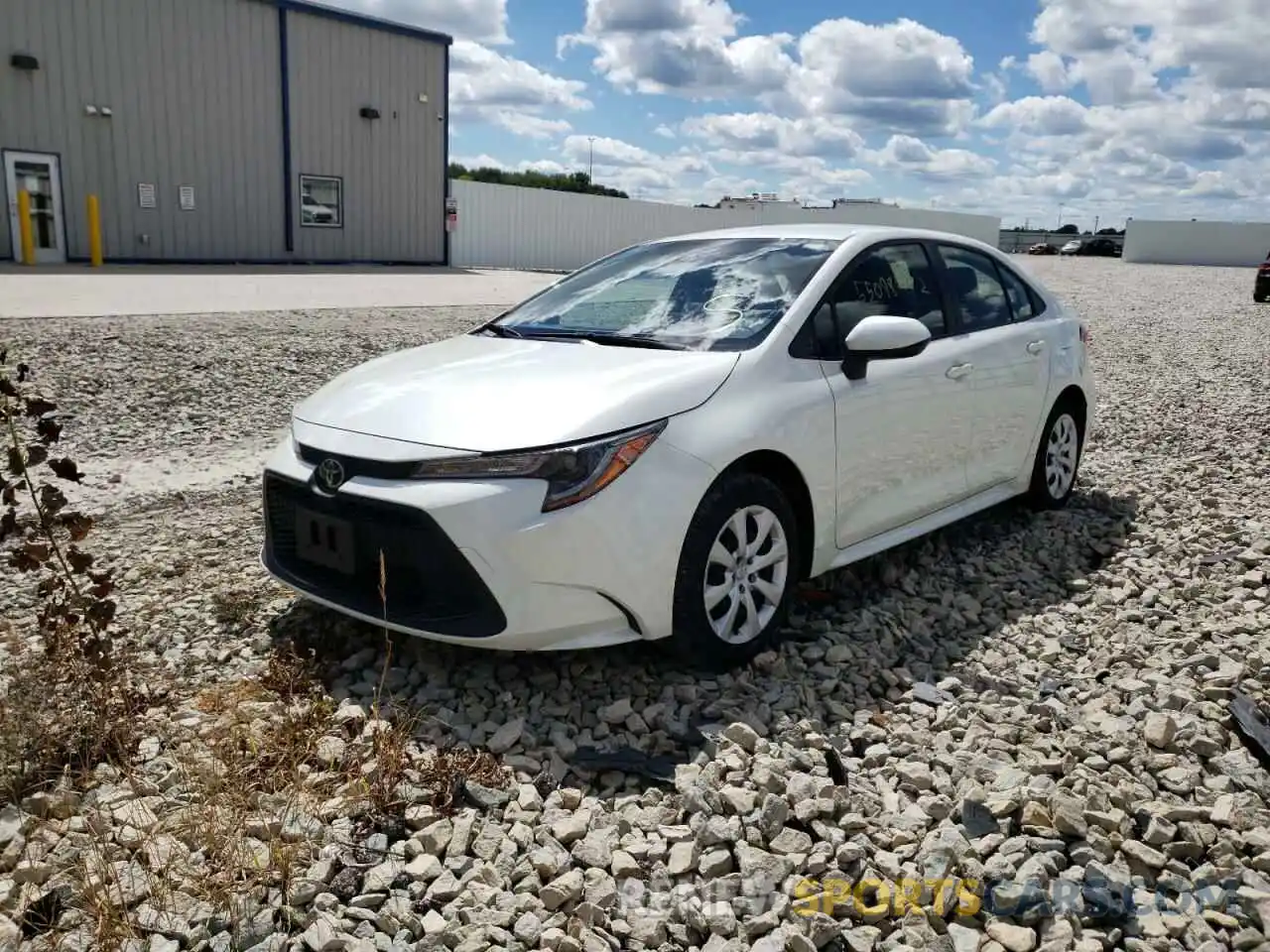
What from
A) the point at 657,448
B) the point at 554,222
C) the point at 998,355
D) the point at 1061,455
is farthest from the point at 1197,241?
the point at 657,448

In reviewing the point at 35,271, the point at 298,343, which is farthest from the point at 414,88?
the point at 298,343

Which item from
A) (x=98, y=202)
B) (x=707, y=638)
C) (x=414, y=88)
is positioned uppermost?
(x=414, y=88)

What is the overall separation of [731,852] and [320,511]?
5.75ft

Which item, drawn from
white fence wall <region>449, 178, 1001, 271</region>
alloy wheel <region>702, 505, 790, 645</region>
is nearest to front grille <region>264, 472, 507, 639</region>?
alloy wheel <region>702, 505, 790, 645</region>

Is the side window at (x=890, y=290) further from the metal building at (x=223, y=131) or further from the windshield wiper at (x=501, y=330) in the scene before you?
the metal building at (x=223, y=131)

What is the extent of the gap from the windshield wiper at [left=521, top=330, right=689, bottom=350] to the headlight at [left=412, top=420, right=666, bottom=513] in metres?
0.80

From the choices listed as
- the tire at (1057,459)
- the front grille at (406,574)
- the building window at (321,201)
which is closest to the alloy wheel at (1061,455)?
the tire at (1057,459)

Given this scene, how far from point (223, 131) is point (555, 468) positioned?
71.2 feet

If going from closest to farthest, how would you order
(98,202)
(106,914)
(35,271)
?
(106,914) < (35,271) < (98,202)

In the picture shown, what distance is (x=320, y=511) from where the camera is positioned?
355 centimetres

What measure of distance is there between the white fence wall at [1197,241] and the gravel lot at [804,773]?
48.0m

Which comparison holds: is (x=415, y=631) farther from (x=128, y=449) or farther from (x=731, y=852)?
(x=128, y=449)

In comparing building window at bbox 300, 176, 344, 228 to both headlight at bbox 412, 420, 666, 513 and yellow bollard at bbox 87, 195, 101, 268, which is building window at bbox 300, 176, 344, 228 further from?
headlight at bbox 412, 420, 666, 513

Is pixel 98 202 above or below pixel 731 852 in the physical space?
above
